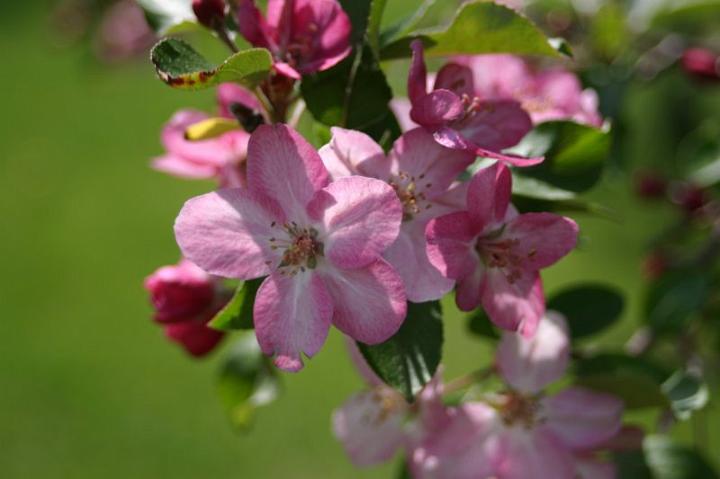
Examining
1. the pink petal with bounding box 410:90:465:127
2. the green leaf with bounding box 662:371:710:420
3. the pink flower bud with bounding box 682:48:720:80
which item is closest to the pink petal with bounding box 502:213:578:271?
the pink petal with bounding box 410:90:465:127

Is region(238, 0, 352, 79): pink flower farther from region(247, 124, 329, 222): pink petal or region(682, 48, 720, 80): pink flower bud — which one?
region(682, 48, 720, 80): pink flower bud

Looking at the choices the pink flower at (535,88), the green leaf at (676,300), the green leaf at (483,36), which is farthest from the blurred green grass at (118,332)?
the green leaf at (483,36)

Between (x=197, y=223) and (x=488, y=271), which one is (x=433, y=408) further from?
→ (x=197, y=223)

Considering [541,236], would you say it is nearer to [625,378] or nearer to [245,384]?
[625,378]

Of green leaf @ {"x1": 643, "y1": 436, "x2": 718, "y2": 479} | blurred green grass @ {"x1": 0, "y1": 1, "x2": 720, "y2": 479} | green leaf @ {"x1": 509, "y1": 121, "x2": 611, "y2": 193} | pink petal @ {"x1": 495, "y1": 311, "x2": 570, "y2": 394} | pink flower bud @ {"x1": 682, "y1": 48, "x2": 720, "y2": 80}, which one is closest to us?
green leaf @ {"x1": 509, "y1": 121, "x2": 611, "y2": 193}

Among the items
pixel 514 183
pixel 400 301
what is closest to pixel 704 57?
pixel 514 183

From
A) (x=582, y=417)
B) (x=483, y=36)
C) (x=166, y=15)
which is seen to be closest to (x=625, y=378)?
(x=582, y=417)

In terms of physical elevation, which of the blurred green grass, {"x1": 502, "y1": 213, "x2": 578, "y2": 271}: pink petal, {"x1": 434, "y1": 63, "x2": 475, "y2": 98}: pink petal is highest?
{"x1": 434, "y1": 63, "x2": 475, "y2": 98}: pink petal

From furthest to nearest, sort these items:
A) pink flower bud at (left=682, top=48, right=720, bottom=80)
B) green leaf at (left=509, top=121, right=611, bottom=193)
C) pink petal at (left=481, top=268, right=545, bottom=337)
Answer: pink flower bud at (left=682, top=48, right=720, bottom=80)
green leaf at (left=509, top=121, right=611, bottom=193)
pink petal at (left=481, top=268, right=545, bottom=337)
